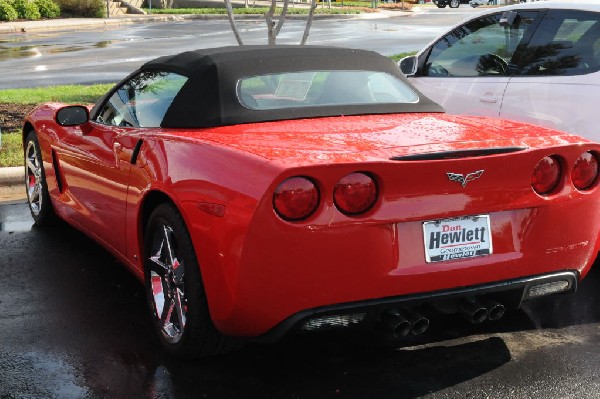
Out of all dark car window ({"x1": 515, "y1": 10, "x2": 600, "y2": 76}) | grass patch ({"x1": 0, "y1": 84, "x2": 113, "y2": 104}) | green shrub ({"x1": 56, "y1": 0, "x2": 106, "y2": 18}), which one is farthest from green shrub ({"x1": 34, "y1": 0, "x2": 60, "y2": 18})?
dark car window ({"x1": 515, "y1": 10, "x2": 600, "y2": 76})

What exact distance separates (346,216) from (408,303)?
0.49 meters

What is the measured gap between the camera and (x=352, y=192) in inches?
148

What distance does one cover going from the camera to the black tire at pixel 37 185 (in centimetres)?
679

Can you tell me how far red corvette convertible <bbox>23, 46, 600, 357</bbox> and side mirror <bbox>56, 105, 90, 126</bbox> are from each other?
0.70m

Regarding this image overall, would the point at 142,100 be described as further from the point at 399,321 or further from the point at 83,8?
the point at 83,8

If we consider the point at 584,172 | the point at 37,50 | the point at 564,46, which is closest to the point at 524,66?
the point at 564,46

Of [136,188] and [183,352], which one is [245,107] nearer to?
[136,188]

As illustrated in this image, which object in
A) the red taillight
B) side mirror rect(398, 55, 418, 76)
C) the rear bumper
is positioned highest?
the red taillight

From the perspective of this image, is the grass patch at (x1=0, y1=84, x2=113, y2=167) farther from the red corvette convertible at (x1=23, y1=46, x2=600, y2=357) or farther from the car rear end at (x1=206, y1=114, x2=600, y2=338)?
the car rear end at (x1=206, y1=114, x2=600, y2=338)

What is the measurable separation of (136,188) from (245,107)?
0.70 meters

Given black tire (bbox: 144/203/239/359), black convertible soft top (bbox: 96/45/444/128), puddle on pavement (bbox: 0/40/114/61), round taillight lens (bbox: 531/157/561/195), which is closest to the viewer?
black tire (bbox: 144/203/239/359)

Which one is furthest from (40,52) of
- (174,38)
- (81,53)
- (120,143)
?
(120,143)

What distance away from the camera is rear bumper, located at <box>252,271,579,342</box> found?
382cm

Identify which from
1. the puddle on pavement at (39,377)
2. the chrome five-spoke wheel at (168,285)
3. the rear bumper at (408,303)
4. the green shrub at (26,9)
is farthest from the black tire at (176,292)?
the green shrub at (26,9)
